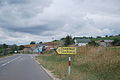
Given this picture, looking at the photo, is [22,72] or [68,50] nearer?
[68,50]

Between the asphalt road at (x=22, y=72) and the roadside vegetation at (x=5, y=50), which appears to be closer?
the asphalt road at (x=22, y=72)

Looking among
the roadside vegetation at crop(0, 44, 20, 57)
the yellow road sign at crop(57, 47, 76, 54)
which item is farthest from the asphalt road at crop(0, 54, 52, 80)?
the roadside vegetation at crop(0, 44, 20, 57)

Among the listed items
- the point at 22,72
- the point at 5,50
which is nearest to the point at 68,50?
the point at 22,72

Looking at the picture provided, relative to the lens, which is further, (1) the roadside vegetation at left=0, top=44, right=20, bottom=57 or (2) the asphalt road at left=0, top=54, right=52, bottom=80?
(1) the roadside vegetation at left=0, top=44, right=20, bottom=57

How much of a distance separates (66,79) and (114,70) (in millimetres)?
2686

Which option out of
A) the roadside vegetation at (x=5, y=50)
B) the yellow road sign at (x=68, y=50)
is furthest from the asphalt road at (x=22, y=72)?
the roadside vegetation at (x=5, y=50)

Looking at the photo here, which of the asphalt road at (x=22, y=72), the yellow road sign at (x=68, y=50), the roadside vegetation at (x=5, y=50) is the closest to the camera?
the asphalt road at (x=22, y=72)

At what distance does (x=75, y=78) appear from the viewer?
11.5m

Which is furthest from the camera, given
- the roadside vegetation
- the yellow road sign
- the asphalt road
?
the roadside vegetation

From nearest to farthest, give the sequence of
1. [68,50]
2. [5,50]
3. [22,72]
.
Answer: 1. [68,50]
2. [22,72]
3. [5,50]

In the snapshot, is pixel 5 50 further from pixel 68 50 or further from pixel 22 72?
pixel 68 50

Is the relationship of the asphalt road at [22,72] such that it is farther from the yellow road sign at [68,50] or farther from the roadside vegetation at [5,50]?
the roadside vegetation at [5,50]

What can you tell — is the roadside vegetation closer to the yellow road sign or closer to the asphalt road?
the asphalt road

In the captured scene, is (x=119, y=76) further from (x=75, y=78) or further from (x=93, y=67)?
(x=93, y=67)
